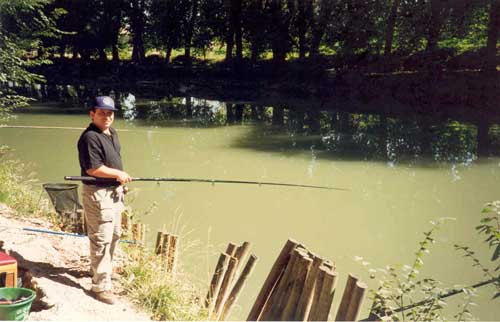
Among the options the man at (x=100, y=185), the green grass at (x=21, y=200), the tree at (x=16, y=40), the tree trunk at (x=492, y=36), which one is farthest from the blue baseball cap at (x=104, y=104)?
the tree trunk at (x=492, y=36)

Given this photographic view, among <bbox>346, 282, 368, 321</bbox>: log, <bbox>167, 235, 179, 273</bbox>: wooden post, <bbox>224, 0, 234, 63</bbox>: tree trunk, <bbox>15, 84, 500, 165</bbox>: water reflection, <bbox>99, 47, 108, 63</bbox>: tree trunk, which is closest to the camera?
<bbox>346, 282, 368, 321</bbox>: log

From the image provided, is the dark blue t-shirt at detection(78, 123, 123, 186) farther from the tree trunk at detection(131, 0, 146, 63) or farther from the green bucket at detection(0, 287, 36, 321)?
the tree trunk at detection(131, 0, 146, 63)

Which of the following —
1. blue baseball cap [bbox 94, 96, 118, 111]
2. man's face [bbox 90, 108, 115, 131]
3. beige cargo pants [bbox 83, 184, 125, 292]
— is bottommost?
beige cargo pants [bbox 83, 184, 125, 292]

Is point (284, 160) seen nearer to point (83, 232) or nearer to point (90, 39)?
point (83, 232)

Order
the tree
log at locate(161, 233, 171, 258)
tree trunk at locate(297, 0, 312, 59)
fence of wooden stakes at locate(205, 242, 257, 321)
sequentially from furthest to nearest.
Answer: tree trunk at locate(297, 0, 312, 59) < the tree < log at locate(161, 233, 171, 258) < fence of wooden stakes at locate(205, 242, 257, 321)

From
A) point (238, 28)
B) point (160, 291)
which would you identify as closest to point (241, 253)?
point (160, 291)

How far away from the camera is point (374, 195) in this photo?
8891mm

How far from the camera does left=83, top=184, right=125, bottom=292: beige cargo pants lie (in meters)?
3.65

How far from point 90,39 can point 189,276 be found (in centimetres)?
3055

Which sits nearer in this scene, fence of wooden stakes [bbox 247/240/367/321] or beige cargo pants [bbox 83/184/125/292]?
fence of wooden stakes [bbox 247/240/367/321]

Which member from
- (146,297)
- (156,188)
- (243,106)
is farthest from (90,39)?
(146,297)

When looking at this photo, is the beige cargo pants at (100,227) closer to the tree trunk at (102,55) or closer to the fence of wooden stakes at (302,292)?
the fence of wooden stakes at (302,292)

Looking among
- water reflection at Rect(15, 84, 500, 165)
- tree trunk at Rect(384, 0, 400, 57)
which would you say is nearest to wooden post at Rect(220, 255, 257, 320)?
water reflection at Rect(15, 84, 500, 165)

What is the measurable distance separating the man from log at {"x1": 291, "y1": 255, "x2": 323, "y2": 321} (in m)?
1.33
